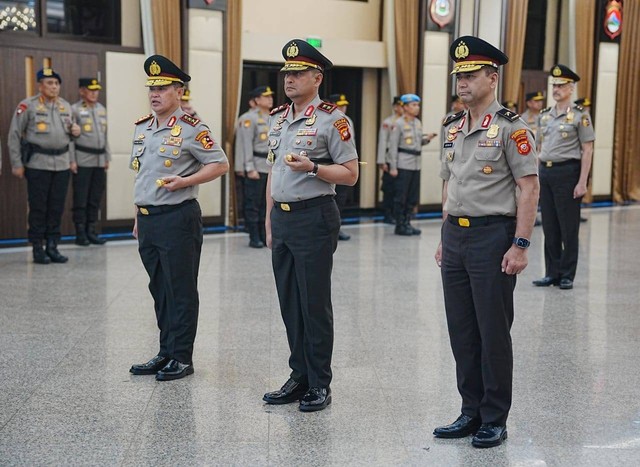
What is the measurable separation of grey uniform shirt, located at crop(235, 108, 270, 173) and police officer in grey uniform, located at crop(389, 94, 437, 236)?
1901 mm

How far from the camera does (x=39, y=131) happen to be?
8.53m

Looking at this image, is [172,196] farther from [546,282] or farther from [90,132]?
[90,132]

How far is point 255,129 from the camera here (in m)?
9.69

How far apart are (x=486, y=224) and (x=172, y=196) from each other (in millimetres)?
1726

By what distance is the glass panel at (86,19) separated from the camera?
384 inches

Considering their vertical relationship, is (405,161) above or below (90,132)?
below

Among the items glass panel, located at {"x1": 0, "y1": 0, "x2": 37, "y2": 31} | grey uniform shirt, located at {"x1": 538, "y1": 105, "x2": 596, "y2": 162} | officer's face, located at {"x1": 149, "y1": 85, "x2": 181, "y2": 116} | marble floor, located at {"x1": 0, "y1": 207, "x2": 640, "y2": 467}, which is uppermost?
glass panel, located at {"x1": 0, "y1": 0, "x2": 37, "y2": 31}

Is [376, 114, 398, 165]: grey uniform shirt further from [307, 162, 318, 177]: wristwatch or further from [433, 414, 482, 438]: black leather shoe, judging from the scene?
[433, 414, 482, 438]: black leather shoe

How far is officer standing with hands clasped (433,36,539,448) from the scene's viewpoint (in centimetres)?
362

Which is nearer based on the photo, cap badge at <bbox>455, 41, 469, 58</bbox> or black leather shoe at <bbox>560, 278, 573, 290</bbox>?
cap badge at <bbox>455, 41, 469, 58</bbox>

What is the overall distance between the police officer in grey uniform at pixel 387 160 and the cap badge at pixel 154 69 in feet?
22.3

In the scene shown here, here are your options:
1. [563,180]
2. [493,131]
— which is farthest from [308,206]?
[563,180]

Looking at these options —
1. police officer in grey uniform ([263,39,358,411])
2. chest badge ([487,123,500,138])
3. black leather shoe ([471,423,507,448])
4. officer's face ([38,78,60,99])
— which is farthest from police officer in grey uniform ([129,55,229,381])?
officer's face ([38,78,60,99])

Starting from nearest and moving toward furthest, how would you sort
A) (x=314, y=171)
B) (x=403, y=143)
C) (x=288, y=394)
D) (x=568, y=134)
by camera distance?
(x=314, y=171) → (x=288, y=394) → (x=568, y=134) → (x=403, y=143)
